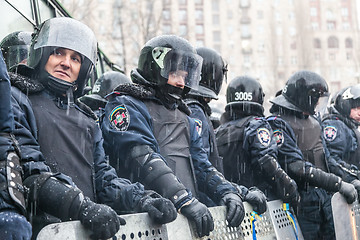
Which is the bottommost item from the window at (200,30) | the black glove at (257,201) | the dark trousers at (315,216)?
the dark trousers at (315,216)

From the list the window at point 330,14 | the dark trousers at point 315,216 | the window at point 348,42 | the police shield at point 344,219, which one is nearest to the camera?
the police shield at point 344,219

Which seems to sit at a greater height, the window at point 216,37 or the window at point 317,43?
the window at point 216,37

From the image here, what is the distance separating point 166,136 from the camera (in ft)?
11.6

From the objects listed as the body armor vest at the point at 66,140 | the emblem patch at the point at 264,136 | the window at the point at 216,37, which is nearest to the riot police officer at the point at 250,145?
the emblem patch at the point at 264,136

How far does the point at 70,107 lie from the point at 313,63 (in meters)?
56.0

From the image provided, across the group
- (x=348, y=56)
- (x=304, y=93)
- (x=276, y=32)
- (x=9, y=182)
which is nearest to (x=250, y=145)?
(x=304, y=93)

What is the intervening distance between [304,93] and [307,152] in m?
0.71

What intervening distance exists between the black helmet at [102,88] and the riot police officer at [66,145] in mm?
2702

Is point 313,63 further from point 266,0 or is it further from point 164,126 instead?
point 164,126

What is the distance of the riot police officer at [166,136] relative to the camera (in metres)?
3.14

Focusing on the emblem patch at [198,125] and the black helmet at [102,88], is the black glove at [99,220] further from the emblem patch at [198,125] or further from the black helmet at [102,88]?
the black helmet at [102,88]

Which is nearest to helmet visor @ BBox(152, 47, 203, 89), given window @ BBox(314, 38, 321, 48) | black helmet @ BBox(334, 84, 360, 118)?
black helmet @ BBox(334, 84, 360, 118)

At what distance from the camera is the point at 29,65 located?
10.3ft

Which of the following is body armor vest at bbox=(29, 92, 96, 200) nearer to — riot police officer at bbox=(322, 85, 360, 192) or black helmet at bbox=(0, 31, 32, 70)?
black helmet at bbox=(0, 31, 32, 70)
